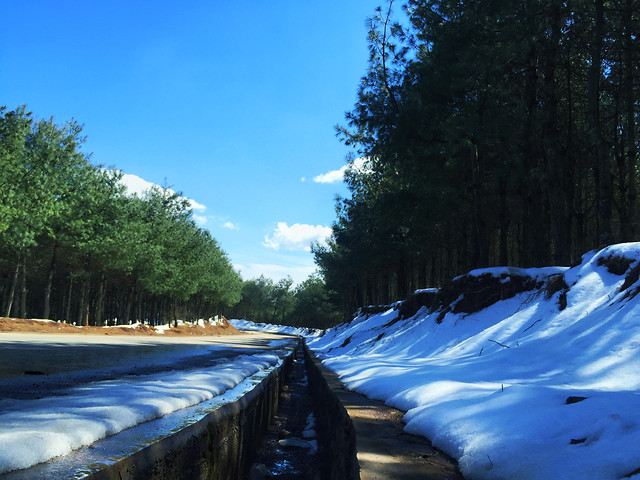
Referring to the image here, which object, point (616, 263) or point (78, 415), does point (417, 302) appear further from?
point (78, 415)

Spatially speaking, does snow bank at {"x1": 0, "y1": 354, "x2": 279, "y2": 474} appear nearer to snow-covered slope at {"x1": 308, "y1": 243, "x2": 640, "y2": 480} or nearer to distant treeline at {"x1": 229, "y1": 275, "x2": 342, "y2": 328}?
snow-covered slope at {"x1": 308, "y1": 243, "x2": 640, "y2": 480}

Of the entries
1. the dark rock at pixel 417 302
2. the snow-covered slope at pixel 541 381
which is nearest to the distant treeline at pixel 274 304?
the dark rock at pixel 417 302

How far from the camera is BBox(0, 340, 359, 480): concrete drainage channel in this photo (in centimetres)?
190

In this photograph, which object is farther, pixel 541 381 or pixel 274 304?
pixel 274 304

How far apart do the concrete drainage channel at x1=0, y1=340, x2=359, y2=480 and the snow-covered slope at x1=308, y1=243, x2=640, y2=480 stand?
83cm

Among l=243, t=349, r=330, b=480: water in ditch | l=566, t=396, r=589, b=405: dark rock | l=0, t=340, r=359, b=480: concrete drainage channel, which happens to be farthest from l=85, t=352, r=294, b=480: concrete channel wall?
l=566, t=396, r=589, b=405: dark rock

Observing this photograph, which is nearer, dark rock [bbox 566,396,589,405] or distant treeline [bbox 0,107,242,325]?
dark rock [bbox 566,396,589,405]

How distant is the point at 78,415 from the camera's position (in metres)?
2.77

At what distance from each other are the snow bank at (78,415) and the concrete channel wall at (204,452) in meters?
0.39

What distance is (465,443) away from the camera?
262cm

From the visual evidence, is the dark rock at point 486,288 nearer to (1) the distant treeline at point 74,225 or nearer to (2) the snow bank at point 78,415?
(2) the snow bank at point 78,415

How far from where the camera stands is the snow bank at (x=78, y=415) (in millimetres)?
2006

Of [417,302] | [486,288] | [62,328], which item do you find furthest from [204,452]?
[62,328]

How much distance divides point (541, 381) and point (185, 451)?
358 centimetres
